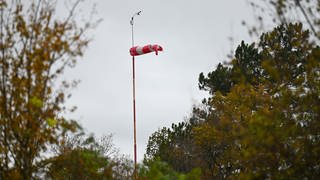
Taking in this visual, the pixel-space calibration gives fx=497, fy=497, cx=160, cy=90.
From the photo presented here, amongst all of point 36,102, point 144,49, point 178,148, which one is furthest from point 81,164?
point 178,148

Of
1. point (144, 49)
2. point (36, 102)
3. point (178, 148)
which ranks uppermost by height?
point (144, 49)

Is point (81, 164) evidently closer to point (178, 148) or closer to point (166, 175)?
point (166, 175)

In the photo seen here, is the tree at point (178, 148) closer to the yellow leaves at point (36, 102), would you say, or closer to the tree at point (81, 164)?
the tree at point (81, 164)

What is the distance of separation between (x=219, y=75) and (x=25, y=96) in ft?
71.2

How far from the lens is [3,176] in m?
7.36

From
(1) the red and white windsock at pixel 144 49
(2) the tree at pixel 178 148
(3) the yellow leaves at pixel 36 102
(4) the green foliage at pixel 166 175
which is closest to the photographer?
(3) the yellow leaves at pixel 36 102

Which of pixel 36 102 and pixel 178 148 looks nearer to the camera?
pixel 36 102

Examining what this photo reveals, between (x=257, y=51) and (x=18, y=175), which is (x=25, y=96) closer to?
(x=18, y=175)

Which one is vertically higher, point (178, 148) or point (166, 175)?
point (178, 148)

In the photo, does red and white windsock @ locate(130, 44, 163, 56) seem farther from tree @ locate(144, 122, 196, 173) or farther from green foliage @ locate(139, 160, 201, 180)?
green foliage @ locate(139, 160, 201, 180)

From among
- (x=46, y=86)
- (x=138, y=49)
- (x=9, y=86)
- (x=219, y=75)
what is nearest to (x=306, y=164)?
(x=46, y=86)

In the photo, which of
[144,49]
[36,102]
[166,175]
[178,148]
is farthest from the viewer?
[178,148]

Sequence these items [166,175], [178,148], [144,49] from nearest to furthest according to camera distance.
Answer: [166,175] → [144,49] → [178,148]

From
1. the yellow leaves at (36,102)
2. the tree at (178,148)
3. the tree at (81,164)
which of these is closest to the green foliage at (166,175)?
the tree at (81,164)
